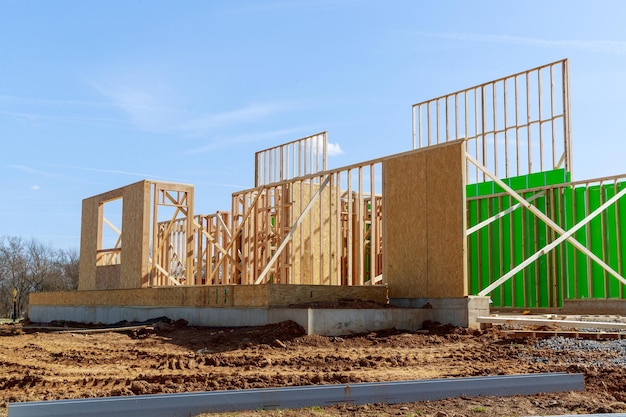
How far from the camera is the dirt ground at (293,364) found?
5.88 meters

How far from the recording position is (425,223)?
42.3 feet

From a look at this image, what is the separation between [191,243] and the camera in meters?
17.7

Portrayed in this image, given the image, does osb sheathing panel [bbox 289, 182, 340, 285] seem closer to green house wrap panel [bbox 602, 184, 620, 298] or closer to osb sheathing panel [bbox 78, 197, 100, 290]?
green house wrap panel [bbox 602, 184, 620, 298]

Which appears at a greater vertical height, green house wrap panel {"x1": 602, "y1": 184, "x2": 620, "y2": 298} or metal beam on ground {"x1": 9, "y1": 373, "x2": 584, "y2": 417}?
green house wrap panel {"x1": 602, "y1": 184, "x2": 620, "y2": 298}

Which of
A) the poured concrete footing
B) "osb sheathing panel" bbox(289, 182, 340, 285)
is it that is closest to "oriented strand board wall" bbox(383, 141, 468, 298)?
the poured concrete footing

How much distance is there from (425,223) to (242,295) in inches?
150

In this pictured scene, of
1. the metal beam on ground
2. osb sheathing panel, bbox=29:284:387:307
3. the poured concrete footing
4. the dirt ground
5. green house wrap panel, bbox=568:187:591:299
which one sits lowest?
the dirt ground

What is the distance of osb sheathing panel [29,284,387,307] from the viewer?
12.1 metres

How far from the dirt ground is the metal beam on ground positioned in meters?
0.10

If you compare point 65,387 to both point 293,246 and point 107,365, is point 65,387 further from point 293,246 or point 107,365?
point 293,246

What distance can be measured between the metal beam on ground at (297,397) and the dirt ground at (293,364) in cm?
10

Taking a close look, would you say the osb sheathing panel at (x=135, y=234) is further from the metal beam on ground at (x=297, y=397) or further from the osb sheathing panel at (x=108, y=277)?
the metal beam on ground at (x=297, y=397)

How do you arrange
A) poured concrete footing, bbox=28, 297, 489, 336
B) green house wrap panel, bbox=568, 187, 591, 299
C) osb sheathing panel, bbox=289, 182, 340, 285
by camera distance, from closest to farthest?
poured concrete footing, bbox=28, 297, 489, 336, green house wrap panel, bbox=568, 187, 591, 299, osb sheathing panel, bbox=289, 182, 340, 285

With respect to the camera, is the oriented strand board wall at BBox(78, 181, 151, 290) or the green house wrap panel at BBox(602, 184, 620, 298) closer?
the green house wrap panel at BBox(602, 184, 620, 298)
